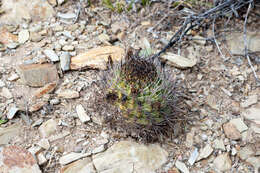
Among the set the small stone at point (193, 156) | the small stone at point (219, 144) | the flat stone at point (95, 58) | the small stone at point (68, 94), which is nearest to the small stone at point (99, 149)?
the small stone at point (68, 94)

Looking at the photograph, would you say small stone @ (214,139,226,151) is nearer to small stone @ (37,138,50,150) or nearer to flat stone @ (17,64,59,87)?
small stone @ (37,138,50,150)

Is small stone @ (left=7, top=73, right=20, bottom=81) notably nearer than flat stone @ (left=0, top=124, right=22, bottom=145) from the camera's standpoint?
No

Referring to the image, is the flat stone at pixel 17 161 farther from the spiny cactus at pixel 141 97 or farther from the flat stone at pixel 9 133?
the spiny cactus at pixel 141 97

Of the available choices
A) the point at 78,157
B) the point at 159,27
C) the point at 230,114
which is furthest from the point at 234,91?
the point at 78,157

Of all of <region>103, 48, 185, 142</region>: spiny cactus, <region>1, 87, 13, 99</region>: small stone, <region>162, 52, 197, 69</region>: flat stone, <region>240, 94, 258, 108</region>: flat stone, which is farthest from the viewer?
<region>162, 52, 197, 69</region>: flat stone

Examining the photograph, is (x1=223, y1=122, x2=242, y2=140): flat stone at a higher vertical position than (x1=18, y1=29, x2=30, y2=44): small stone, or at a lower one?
lower

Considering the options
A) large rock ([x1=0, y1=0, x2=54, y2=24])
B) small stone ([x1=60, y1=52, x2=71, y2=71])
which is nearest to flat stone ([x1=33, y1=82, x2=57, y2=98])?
small stone ([x1=60, y1=52, x2=71, y2=71])

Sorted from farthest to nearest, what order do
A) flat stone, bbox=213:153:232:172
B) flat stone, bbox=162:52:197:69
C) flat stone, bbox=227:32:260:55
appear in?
flat stone, bbox=227:32:260:55, flat stone, bbox=162:52:197:69, flat stone, bbox=213:153:232:172

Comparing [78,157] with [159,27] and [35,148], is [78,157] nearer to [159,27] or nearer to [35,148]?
[35,148]
